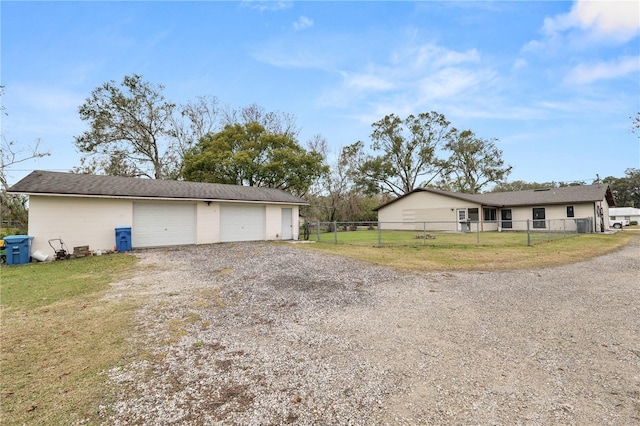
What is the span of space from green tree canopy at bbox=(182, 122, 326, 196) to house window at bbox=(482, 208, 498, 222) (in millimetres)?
14694

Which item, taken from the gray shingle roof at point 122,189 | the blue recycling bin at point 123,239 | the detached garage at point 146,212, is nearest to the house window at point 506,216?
the detached garage at point 146,212

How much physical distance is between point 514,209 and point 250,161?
23.7 meters

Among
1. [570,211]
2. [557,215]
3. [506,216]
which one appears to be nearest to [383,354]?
[557,215]

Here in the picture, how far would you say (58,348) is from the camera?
3.56 m

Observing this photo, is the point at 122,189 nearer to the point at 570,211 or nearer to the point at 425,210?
the point at 425,210

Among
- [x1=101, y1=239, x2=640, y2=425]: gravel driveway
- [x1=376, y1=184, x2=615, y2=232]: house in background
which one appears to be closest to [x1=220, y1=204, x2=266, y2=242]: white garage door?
[x1=101, y1=239, x2=640, y2=425]: gravel driveway

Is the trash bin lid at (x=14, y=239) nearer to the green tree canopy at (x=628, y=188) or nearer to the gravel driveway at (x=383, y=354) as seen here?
the gravel driveway at (x=383, y=354)

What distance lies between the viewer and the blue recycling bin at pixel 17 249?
32.9ft

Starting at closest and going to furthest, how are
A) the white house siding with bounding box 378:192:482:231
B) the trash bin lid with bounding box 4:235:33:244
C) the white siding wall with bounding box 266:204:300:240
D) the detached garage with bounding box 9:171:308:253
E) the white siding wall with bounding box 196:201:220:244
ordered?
the trash bin lid with bounding box 4:235:33:244 → the detached garage with bounding box 9:171:308:253 → the white siding wall with bounding box 196:201:220:244 → the white siding wall with bounding box 266:204:300:240 → the white house siding with bounding box 378:192:482:231

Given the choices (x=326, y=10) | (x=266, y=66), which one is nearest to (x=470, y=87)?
(x=326, y=10)

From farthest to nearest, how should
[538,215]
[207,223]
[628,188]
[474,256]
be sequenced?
[628,188], [538,215], [207,223], [474,256]

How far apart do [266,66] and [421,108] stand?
83.7 feet

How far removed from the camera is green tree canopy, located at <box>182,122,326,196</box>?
23.6 metres

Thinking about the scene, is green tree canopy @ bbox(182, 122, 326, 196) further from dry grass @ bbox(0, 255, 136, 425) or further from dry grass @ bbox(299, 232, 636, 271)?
dry grass @ bbox(0, 255, 136, 425)
